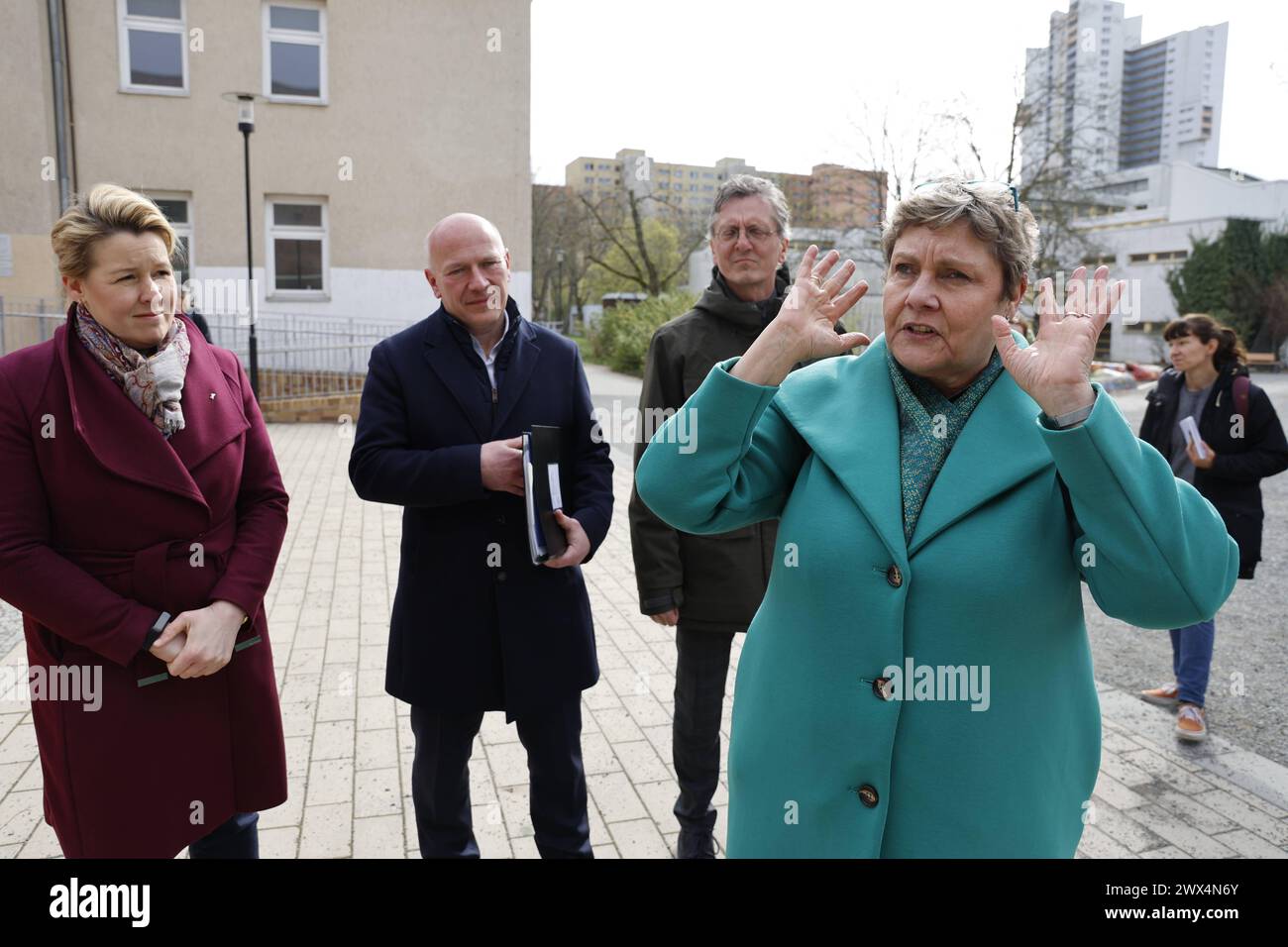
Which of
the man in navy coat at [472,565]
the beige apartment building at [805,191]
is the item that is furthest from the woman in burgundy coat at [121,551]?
the beige apartment building at [805,191]

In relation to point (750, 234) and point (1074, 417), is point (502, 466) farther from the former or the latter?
point (1074, 417)

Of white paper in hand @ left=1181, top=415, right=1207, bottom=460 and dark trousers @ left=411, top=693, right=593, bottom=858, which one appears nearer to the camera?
dark trousers @ left=411, top=693, right=593, bottom=858

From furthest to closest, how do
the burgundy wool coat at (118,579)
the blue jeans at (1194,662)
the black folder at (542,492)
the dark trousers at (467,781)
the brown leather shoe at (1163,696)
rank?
the brown leather shoe at (1163,696) < the blue jeans at (1194,662) < the dark trousers at (467,781) < the black folder at (542,492) < the burgundy wool coat at (118,579)

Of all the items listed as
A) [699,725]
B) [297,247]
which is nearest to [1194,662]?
[699,725]

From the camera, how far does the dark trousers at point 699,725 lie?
3230 millimetres

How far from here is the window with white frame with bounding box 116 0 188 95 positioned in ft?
58.1

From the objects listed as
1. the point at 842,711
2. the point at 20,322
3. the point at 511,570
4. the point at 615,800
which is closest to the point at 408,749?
the point at 615,800

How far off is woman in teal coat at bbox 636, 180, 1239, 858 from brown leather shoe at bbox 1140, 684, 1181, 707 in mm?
3569

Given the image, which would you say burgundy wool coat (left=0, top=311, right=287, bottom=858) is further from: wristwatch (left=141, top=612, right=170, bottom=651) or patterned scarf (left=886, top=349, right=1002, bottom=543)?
patterned scarf (left=886, top=349, right=1002, bottom=543)

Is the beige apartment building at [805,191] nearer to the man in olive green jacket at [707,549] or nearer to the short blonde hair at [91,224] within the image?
the man in olive green jacket at [707,549]

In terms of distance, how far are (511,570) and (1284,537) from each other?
30.6ft

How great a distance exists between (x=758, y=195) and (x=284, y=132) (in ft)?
58.9

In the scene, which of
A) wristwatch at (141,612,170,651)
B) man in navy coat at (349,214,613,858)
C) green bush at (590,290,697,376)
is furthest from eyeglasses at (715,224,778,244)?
green bush at (590,290,697,376)

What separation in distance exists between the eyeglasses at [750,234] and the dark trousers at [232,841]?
92.9 inches
